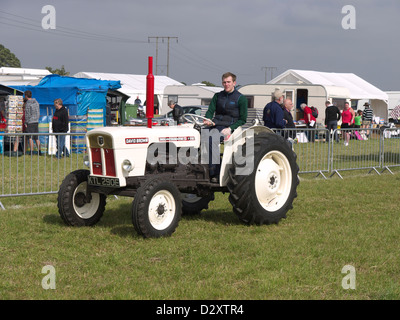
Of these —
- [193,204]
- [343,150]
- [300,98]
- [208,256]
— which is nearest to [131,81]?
[300,98]

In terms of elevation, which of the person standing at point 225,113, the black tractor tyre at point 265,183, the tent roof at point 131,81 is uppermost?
the tent roof at point 131,81

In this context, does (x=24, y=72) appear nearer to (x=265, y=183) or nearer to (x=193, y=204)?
(x=193, y=204)

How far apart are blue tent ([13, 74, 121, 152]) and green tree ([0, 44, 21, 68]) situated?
66117 millimetres

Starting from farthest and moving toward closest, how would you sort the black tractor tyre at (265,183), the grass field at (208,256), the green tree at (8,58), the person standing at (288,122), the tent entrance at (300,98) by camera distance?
1. the green tree at (8,58)
2. the tent entrance at (300,98)
3. the person standing at (288,122)
4. the black tractor tyre at (265,183)
5. the grass field at (208,256)

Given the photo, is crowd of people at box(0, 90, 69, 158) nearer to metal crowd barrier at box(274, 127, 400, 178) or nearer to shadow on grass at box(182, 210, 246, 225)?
metal crowd barrier at box(274, 127, 400, 178)

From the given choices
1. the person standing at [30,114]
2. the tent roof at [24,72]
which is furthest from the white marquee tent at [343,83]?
the person standing at [30,114]

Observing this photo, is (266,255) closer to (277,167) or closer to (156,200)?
(156,200)

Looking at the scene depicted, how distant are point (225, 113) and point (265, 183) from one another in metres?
1.01

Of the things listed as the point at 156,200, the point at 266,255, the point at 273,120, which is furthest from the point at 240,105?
the point at 273,120

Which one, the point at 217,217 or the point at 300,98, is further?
the point at 300,98

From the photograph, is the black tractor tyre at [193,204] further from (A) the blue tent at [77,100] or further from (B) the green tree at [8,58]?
(B) the green tree at [8,58]

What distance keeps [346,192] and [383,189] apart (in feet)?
3.03

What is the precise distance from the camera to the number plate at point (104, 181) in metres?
6.02

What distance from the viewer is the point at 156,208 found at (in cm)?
589
